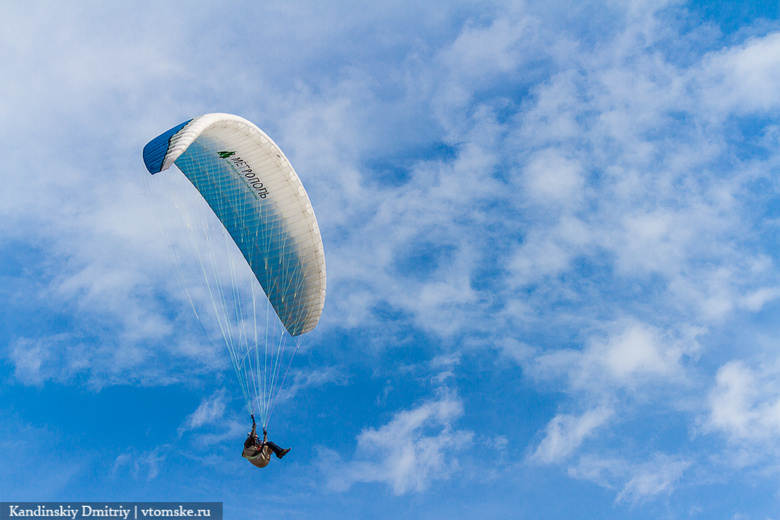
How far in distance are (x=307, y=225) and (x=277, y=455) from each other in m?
7.95

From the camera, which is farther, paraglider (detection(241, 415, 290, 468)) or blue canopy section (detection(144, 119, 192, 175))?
paraglider (detection(241, 415, 290, 468))

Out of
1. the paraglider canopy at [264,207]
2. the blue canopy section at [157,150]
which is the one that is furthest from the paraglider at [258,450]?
the blue canopy section at [157,150]

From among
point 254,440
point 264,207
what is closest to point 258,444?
point 254,440

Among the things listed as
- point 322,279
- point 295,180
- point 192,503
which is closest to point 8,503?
point 192,503

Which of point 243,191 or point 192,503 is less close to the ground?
point 243,191

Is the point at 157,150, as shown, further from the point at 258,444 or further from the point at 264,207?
the point at 258,444

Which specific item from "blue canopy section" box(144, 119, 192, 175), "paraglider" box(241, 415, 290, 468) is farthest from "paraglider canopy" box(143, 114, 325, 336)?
"paraglider" box(241, 415, 290, 468)

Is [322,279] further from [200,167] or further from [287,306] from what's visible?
[200,167]

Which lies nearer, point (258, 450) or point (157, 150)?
point (157, 150)

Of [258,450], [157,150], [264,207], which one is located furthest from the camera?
[264,207]

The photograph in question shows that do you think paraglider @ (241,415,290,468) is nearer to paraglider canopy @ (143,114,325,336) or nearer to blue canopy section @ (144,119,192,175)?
paraglider canopy @ (143,114,325,336)

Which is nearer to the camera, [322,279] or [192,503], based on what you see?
[322,279]

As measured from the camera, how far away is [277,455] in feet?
71.8

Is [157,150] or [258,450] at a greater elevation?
[157,150]
